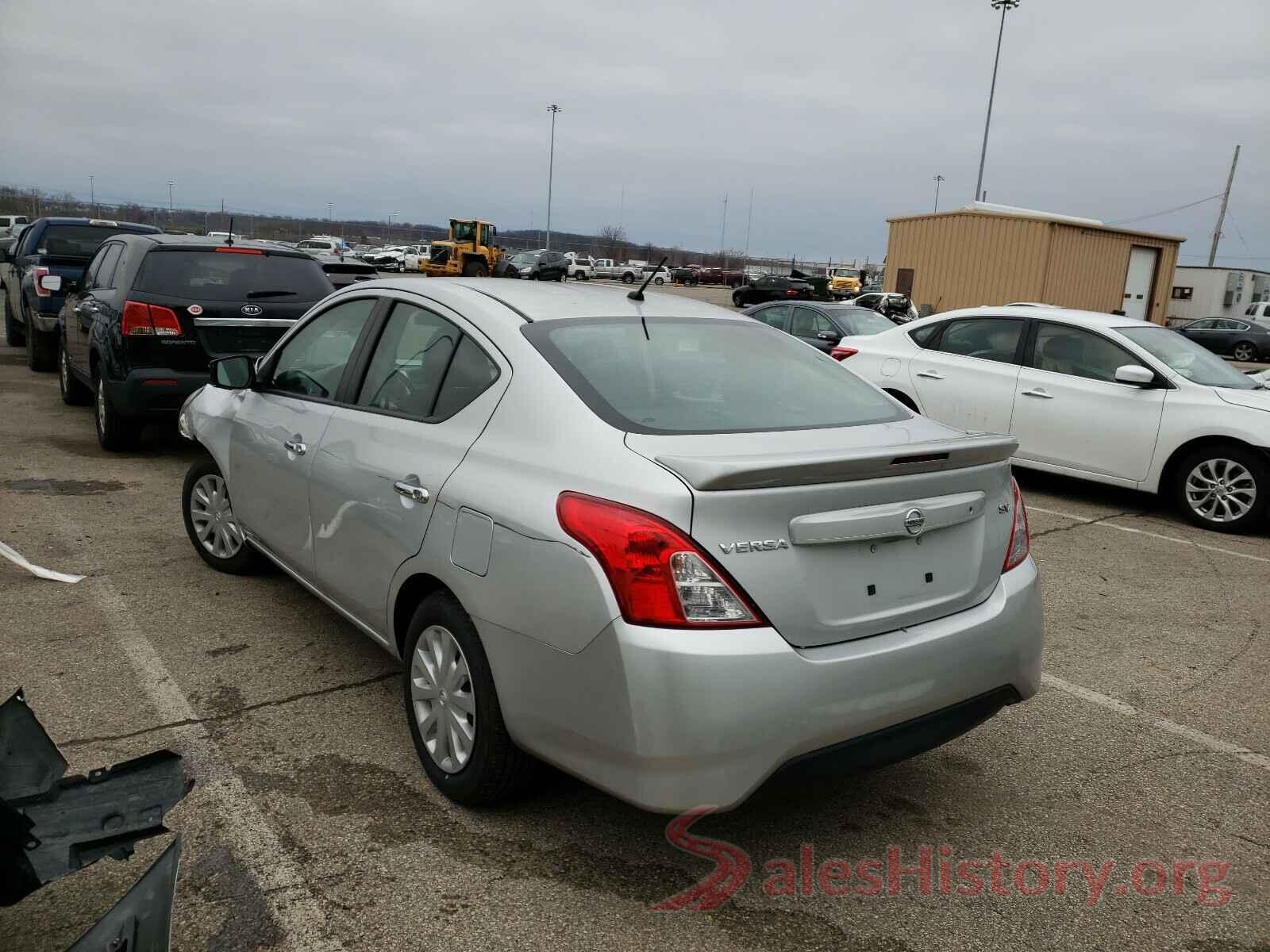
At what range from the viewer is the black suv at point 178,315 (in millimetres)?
7211

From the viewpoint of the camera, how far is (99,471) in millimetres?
7328

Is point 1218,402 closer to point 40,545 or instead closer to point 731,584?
point 731,584

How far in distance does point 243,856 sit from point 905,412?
2487 millimetres

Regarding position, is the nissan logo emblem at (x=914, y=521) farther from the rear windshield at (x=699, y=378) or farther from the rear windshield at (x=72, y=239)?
the rear windshield at (x=72, y=239)

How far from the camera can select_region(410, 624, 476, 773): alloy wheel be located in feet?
9.64

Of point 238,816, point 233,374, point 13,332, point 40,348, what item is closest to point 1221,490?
point 233,374

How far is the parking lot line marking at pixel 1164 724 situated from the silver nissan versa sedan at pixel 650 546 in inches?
44.9

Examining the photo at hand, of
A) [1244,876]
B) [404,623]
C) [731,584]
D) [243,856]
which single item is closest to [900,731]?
[731,584]

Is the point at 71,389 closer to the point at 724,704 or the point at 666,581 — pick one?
the point at 666,581

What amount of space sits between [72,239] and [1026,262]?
63.0ft

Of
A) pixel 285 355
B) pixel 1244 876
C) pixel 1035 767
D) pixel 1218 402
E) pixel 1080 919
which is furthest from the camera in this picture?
pixel 1218 402

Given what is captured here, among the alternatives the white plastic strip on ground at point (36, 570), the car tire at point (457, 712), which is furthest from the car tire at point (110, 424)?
the car tire at point (457, 712)

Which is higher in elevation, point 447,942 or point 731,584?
point 731,584

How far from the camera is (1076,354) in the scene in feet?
26.3
